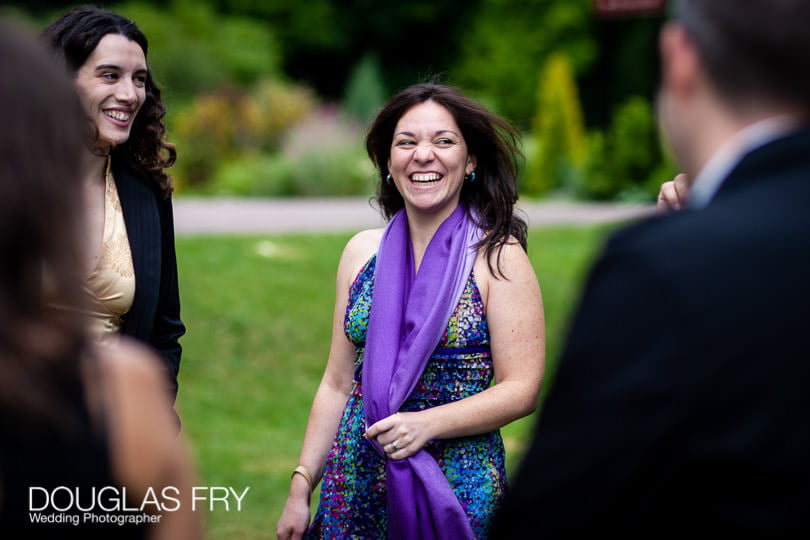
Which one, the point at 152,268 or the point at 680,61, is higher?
the point at 152,268

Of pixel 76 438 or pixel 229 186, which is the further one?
pixel 229 186

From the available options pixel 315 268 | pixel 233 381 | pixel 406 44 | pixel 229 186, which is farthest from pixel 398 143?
pixel 406 44

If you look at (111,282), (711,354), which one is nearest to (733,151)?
(711,354)

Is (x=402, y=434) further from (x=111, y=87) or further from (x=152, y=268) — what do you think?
(x=111, y=87)

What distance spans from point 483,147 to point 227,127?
16063 mm

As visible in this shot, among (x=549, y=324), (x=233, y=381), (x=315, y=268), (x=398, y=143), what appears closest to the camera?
(x=398, y=143)

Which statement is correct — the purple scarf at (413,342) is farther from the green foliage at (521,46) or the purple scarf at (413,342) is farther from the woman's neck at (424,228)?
the green foliage at (521,46)

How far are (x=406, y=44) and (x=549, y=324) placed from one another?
2523 cm

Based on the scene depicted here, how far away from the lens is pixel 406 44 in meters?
32.6

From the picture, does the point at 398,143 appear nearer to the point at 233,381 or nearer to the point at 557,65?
the point at 233,381

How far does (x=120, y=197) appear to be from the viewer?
3.26 m

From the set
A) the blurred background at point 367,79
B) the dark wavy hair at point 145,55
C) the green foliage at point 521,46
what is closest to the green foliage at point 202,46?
the blurred background at point 367,79

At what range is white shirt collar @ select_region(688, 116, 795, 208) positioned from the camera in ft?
4.63

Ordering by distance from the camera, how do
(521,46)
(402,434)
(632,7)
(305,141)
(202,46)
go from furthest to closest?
(521,46)
(202,46)
(305,141)
(632,7)
(402,434)
